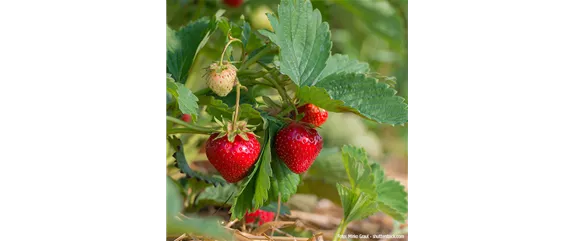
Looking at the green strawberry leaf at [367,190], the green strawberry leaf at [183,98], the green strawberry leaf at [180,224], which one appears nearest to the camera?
the green strawberry leaf at [180,224]

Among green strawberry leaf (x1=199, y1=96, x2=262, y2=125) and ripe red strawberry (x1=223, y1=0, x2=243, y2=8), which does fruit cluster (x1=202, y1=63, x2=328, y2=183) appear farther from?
ripe red strawberry (x1=223, y1=0, x2=243, y2=8)

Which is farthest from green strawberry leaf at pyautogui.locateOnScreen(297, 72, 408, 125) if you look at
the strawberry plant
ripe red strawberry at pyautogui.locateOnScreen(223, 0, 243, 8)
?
ripe red strawberry at pyautogui.locateOnScreen(223, 0, 243, 8)

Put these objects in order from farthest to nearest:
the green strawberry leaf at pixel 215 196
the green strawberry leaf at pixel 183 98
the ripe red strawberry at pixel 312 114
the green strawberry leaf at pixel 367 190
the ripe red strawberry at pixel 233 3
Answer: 1. the ripe red strawberry at pixel 233 3
2. the green strawberry leaf at pixel 215 196
3. the green strawberry leaf at pixel 367 190
4. the ripe red strawberry at pixel 312 114
5. the green strawberry leaf at pixel 183 98

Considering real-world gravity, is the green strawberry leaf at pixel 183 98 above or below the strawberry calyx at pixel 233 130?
above

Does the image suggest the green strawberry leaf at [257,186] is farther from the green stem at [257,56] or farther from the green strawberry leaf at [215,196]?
the green strawberry leaf at [215,196]

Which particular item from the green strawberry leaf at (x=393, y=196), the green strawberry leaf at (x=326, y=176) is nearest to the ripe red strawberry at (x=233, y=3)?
the green strawberry leaf at (x=326, y=176)
